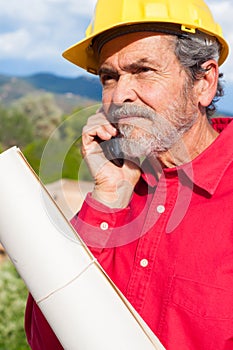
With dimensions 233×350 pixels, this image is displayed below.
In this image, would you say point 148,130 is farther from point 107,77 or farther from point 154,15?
point 154,15

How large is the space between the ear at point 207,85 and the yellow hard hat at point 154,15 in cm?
12

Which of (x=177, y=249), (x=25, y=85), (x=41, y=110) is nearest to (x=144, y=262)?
(x=177, y=249)

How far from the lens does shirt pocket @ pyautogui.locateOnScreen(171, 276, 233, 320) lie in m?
2.23

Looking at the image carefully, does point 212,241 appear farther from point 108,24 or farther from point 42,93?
point 42,93

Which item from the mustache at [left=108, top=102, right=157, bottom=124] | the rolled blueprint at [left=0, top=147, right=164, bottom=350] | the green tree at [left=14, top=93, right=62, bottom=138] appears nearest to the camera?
the rolled blueprint at [left=0, top=147, right=164, bottom=350]

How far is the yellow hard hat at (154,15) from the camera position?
2570 millimetres

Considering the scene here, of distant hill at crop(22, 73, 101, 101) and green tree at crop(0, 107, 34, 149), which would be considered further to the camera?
green tree at crop(0, 107, 34, 149)

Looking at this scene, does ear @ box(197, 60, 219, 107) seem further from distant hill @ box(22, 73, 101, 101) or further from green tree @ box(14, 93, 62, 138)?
green tree @ box(14, 93, 62, 138)

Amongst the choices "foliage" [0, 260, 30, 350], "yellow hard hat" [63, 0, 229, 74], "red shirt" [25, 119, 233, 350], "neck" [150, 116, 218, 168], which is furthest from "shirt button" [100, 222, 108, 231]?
"foliage" [0, 260, 30, 350]

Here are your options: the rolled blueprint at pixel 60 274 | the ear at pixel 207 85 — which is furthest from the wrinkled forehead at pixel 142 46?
the rolled blueprint at pixel 60 274

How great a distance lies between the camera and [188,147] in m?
2.62

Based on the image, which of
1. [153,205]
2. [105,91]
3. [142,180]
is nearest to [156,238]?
[153,205]

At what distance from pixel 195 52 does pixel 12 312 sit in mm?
5332

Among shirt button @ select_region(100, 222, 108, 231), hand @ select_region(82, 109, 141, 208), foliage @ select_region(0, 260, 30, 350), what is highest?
hand @ select_region(82, 109, 141, 208)
